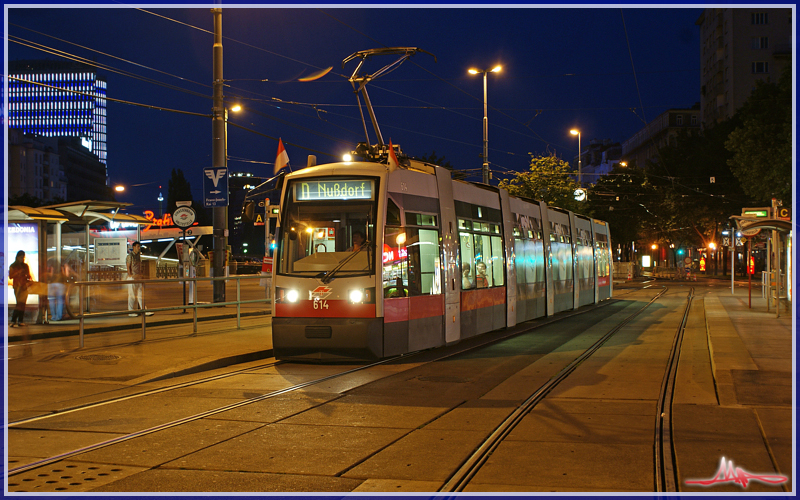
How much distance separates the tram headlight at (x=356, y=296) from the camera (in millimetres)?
11078

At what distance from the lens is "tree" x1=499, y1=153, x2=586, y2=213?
4088 cm

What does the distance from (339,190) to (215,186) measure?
24.7ft

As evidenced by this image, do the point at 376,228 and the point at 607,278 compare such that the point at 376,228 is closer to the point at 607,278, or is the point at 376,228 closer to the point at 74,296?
the point at 74,296

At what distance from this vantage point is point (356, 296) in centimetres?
1109

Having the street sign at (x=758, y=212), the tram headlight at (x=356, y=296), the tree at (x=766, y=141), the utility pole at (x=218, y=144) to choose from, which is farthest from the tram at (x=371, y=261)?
the tree at (x=766, y=141)

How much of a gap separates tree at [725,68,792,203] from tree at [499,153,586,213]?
28.7 ft

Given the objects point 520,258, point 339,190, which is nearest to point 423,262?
point 339,190

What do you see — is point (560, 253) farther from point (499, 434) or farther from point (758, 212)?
point (499, 434)

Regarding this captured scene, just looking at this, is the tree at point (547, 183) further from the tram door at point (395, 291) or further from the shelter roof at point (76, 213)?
the tram door at point (395, 291)

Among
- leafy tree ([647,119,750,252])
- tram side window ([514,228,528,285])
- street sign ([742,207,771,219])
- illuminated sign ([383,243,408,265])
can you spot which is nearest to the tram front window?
illuminated sign ([383,243,408,265])

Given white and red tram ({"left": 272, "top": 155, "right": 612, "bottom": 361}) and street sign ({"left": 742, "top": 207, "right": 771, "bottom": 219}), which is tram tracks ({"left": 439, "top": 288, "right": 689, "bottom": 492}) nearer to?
white and red tram ({"left": 272, "top": 155, "right": 612, "bottom": 361})

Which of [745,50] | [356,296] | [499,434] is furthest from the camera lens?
[745,50]

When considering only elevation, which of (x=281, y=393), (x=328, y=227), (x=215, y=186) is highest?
(x=215, y=186)

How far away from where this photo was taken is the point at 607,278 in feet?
102
